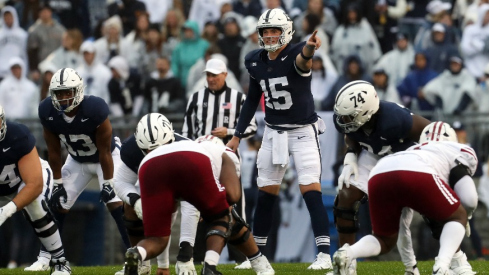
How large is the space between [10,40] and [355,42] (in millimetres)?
5001

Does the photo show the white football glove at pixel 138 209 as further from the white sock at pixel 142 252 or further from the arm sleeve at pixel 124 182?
the white sock at pixel 142 252

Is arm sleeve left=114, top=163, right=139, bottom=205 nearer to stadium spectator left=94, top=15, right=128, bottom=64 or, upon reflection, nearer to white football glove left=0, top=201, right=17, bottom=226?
white football glove left=0, top=201, right=17, bottom=226

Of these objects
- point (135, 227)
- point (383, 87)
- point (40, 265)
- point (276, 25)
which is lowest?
point (40, 265)

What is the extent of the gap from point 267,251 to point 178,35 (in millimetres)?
3875

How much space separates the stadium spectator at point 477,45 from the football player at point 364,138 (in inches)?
241

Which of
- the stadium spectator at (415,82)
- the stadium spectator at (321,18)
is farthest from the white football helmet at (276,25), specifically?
the stadium spectator at (321,18)

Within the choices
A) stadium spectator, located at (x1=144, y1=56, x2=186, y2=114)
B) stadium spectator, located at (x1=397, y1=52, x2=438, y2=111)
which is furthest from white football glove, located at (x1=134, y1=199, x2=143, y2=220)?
stadium spectator, located at (x1=397, y1=52, x2=438, y2=111)

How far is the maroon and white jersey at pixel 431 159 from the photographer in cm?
640

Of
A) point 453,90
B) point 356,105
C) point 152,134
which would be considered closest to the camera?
point 152,134

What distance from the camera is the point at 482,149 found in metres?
12.3

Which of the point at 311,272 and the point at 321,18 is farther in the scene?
the point at 321,18

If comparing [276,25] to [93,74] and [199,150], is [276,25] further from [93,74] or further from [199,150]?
[93,74]

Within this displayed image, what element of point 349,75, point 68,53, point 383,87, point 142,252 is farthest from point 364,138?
point 68,53

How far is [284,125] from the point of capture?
28.3ft
